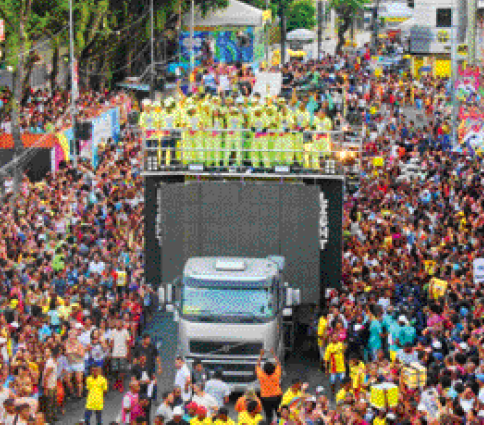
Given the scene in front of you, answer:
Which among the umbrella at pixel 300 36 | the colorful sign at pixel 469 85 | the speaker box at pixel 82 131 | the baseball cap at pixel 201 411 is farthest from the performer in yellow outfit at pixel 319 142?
the umbrella at pixel 300 36

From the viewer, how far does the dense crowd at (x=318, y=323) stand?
1648cm

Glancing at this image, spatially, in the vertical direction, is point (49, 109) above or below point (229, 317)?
above

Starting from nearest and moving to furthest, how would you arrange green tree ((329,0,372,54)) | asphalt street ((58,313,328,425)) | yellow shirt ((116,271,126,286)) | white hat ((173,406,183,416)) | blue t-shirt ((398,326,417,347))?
white hat ((173,406,183,416)) → asphalt street ((58,313,328,425)) → blue t-shirt ((398,326,417,347)) → yellow shirt ((116,271,126,286)) → green tree ((329,0,372,54))

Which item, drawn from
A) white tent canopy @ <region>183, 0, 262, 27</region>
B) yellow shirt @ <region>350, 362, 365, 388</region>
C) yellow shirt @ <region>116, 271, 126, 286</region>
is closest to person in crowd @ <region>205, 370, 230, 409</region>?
yellow shirt @ <region>350, 362, 365, 388</region>

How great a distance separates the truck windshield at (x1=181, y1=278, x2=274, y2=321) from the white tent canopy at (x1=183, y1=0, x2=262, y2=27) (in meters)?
54.9

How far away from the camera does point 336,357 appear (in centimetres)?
2033

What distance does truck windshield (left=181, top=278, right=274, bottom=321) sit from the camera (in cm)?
1994

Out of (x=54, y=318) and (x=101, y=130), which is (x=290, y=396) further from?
(x=101, y=130)

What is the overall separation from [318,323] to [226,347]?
9.55 ft

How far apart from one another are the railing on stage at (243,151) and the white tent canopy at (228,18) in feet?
166

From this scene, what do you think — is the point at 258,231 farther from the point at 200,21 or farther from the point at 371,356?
the point at 200,21

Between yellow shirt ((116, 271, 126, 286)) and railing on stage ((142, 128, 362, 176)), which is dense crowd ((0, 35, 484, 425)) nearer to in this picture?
yellow shirt ((116, 271, 126, 286))

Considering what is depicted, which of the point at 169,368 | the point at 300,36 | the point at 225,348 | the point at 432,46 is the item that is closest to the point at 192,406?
the point at 225,348

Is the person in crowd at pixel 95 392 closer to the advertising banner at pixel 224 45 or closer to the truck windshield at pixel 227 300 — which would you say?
the truck windshield at pixel 227 300
